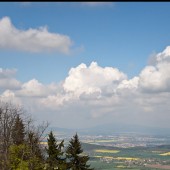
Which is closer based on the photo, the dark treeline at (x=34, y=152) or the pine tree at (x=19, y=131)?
the dark treeline at (x=34, y=152)

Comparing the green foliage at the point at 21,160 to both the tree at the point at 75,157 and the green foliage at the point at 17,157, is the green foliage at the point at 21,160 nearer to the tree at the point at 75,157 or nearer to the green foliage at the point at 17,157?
the green foliage at the point at 17,157

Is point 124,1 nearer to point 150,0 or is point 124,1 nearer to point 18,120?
point 150,0

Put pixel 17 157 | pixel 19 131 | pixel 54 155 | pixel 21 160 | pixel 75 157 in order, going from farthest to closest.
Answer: pixel 19 131 < pixel 54 155 < pixel 75 157 < pixel 17 157 < pixel 21 160

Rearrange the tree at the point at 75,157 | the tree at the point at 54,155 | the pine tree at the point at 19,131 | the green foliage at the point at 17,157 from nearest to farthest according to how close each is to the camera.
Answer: the green foliage at the point at 17,157, the tree at the point at 54,155, the tree at the point at 75,157, the pine tree at the point at 19,131

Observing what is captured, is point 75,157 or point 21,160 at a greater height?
point 21,160

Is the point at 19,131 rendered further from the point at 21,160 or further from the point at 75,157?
the point at 75,157

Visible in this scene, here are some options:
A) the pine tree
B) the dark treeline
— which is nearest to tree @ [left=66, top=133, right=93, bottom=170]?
the dark treeline

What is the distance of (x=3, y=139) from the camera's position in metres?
36.3

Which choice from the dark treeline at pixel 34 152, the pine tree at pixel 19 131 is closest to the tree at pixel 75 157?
the dark treeline at pixel 34 152

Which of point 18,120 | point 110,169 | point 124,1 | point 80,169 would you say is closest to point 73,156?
point 80,169

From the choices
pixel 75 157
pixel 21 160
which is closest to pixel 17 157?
pixel 21 160

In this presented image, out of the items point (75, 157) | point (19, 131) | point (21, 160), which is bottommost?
point (75, 157)

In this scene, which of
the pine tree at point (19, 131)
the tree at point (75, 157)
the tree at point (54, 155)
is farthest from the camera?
the pine tree at point (19, 131)

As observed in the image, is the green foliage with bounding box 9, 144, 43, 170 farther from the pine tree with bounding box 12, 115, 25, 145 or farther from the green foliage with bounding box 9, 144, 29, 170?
the pine tree with bounding box 12, 115, 25, 145
